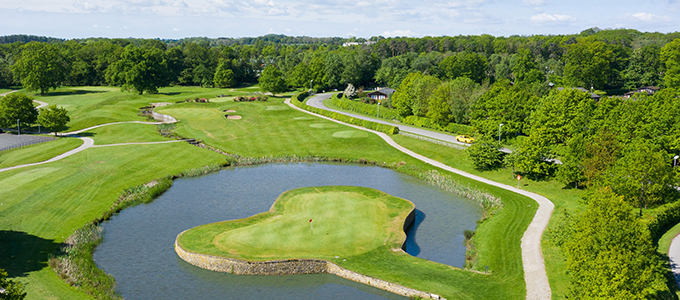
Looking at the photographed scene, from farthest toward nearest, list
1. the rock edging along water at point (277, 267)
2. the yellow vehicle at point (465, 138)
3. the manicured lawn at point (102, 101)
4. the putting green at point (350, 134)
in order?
the manicured lawn at point (102, 101), the putting green at point (350, 134), the yellow vehicle at point (465, 138), the rock edging along water at point (277, 267)

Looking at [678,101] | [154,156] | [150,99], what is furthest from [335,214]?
[150,99]

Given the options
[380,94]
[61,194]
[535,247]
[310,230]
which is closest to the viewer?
[535,247]

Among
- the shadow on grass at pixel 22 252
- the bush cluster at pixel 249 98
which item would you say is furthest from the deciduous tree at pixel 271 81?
the shadow on grass at pixel 22 252

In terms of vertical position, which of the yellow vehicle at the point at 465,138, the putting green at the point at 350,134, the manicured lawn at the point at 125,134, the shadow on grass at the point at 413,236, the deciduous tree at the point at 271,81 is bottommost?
the shadow on grass at the point at 413,236

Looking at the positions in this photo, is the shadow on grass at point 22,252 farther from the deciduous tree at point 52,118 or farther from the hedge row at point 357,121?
the hedge row at point 357,121

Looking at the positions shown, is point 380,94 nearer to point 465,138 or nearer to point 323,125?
point 323,125

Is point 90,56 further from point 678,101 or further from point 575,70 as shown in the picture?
point 678,101

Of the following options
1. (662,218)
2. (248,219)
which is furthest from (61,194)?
(662,218)
